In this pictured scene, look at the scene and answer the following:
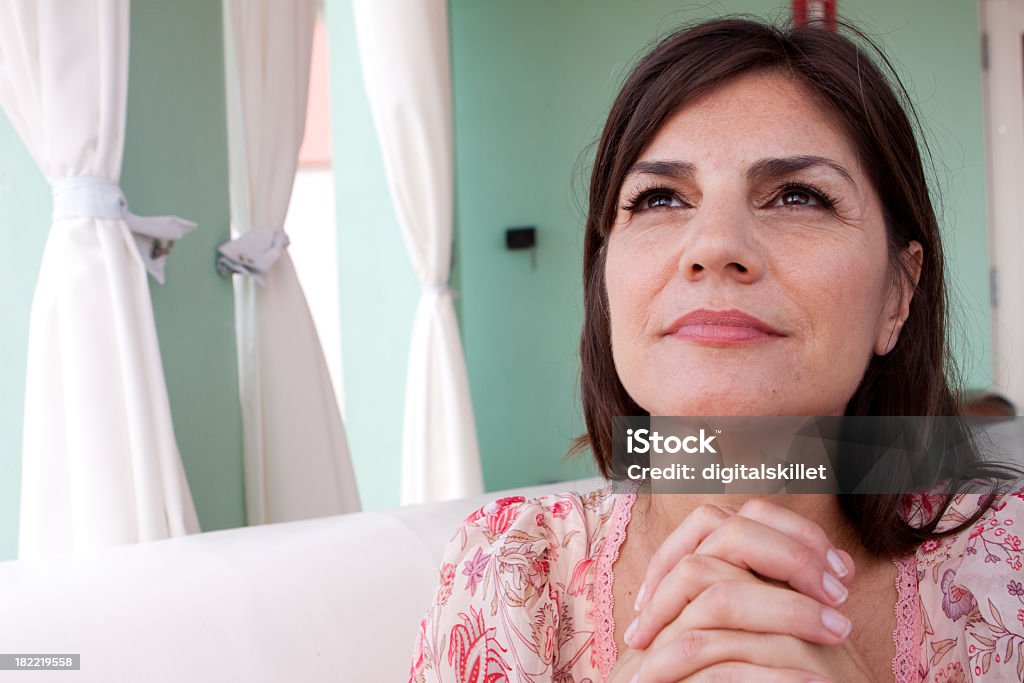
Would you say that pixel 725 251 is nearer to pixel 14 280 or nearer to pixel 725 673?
pixel 725 673

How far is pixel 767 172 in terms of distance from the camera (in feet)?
2.58

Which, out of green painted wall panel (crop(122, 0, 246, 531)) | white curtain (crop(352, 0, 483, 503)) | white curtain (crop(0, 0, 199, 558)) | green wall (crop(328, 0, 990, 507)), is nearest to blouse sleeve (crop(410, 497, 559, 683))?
white curtain (crop(0, 0, 199, 558))

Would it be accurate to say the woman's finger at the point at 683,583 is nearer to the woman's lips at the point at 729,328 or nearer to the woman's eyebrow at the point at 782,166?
the woman's lips at the point at 729,328

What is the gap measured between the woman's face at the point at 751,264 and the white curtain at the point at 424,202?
271 centimetres

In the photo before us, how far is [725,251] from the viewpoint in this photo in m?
0.72

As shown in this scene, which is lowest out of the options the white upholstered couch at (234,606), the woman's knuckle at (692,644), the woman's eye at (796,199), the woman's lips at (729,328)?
the white upholstered couch at (234,606)

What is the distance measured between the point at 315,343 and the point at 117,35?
3.06ft

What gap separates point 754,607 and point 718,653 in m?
0.03

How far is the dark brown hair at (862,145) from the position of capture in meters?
0.86

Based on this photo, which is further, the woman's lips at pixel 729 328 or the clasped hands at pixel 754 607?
the woman's lips at pixel 729 328

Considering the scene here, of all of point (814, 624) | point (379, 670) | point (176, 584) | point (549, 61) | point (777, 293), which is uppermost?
point (549, 61)

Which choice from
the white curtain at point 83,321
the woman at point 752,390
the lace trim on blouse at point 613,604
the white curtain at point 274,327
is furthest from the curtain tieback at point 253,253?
the lace trim on blouse at point 613,604

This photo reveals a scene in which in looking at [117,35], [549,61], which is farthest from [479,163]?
[117,35]

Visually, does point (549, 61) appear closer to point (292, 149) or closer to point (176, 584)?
point (292, 149)
